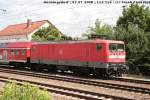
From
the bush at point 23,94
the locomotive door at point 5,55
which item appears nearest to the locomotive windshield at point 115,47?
the locomotive door at point 5,55

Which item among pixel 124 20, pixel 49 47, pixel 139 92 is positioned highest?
pixel 124 20

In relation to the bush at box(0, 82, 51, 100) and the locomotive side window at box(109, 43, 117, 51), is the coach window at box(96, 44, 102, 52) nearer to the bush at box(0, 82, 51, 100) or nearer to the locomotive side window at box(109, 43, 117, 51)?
the locomotive side window at box(109, 43, 117, 51)

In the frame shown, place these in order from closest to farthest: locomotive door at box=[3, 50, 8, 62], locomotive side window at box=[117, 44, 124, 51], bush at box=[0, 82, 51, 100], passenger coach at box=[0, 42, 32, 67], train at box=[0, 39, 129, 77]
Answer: bush at box=[0, 82, 51, 100] < train at box=[0, 39, 129, 77] < locomotive side window at box=[117, 44, 124, 51] < passenger coach at box=[0, 42, 32, 67] < locomotive door at box=[3, 50, 8, 62]

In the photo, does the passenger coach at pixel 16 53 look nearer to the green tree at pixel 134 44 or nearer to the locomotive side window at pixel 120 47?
the green tree at pixel 134 44

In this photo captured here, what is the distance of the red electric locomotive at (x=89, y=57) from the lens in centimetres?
2552

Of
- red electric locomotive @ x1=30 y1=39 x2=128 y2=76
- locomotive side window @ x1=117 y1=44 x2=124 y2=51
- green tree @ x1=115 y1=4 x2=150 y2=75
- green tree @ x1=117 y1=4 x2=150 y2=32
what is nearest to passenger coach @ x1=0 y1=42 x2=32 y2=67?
red electric locomotive @ x1=30 y1=39 x2=128 y2=76

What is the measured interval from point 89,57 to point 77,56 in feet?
5.40

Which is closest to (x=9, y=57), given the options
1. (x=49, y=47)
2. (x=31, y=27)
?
(x=49, y=47)

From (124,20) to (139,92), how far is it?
1105 inches

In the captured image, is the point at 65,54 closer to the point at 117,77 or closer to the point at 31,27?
the point at 117,77

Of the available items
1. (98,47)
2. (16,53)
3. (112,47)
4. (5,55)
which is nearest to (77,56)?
(98,47)

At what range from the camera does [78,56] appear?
27703 millimetres

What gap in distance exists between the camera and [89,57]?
26.5 meters

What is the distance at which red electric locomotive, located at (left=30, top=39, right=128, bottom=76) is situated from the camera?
25.5 meters
